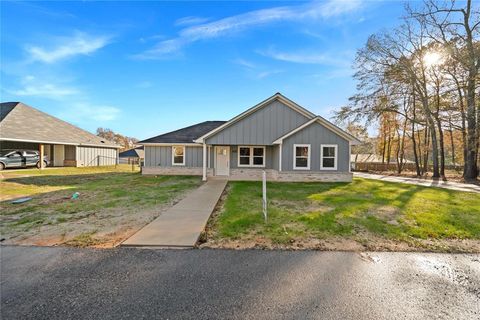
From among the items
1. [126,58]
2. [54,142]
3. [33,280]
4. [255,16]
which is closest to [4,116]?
[54,142]

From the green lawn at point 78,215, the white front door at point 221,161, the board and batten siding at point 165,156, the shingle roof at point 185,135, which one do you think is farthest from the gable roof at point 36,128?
the white front door at point 221,161

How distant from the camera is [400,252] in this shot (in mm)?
4109

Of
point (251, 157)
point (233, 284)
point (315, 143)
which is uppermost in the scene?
point (315, 143)

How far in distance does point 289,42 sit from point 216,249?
541 inches

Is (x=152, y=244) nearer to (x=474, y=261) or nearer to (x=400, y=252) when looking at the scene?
(x=400, y=252)

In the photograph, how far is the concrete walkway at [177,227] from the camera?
434 cm

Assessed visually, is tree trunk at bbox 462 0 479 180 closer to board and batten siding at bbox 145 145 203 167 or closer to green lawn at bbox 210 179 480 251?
green lawn at bbox 210 179 480 251

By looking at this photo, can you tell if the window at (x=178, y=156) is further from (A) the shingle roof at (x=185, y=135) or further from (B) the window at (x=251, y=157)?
(B) the window at (x=251, y=157)

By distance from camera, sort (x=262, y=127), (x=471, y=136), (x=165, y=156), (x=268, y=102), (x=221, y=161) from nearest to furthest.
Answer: (x=262, y=127) < (x=268, y=102) < (x=221, y=161) < (x=471, y=136) < (x=165, y=156)

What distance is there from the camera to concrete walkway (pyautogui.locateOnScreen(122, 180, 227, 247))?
171 inches

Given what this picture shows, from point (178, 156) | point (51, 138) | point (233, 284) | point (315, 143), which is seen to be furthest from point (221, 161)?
point (51, 138)

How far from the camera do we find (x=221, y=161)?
649 inches

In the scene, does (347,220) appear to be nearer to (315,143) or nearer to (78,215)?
(78,215)

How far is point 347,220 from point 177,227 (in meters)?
4.52
